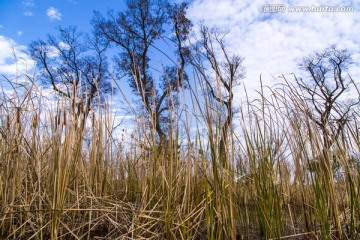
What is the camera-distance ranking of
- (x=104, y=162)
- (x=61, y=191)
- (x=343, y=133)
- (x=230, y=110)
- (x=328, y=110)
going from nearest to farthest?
(x=61, y=191), (x=230, y=110), (x=343, y=133), (x=328, y=110), (x=104, y=162)

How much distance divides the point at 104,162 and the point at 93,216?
1.10 feet

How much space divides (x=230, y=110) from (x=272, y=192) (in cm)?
41

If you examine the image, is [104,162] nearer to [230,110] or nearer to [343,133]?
[230,110]

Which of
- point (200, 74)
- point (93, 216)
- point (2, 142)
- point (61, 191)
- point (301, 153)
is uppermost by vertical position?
point (200, 74)

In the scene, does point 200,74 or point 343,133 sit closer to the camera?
point 200,74

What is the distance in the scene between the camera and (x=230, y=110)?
118 cm

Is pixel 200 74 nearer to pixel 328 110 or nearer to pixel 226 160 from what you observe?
pixel 226 160

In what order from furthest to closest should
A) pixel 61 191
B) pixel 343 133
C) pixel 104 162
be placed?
pixel 104 162 < pixel 343 133 < pixel 61 191

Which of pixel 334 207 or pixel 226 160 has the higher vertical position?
pixel 226 160

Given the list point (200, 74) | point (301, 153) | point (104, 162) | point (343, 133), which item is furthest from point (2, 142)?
point (343, 133)

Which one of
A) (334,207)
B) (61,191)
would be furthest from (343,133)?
(61,191)

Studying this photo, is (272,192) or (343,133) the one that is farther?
(343,133)

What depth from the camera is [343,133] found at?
1295 millimetres

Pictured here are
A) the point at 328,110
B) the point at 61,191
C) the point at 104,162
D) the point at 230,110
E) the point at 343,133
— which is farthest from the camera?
the point at 104,162
